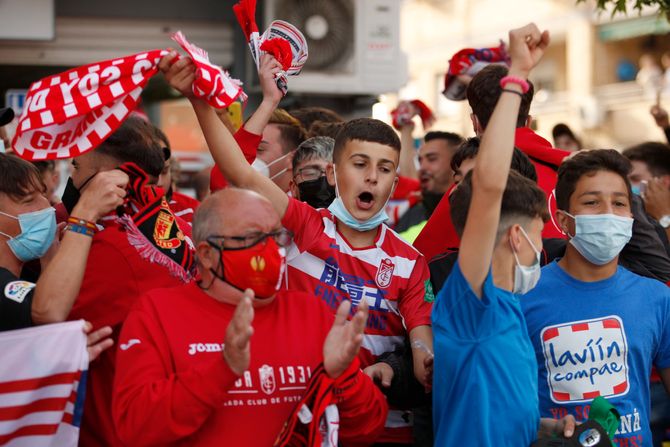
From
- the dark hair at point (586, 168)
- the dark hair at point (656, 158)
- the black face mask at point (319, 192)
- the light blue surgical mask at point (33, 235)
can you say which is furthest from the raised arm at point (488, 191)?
the dark hair at point (656, 158)

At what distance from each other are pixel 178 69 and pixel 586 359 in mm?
1843

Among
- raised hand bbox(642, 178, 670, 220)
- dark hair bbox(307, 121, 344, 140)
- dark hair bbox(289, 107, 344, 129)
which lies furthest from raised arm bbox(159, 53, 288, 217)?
raised hand bbox(642, 178, 670, 220)

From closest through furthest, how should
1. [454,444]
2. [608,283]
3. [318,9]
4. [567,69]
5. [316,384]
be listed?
[316,384] → [454,444] → [608,283] → [318,9] → [567,69]

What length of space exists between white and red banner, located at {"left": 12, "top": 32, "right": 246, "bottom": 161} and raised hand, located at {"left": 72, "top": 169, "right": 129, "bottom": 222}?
4.8 inches

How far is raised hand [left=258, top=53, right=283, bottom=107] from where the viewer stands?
387 cm

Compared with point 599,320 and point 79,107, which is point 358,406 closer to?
point 599,320

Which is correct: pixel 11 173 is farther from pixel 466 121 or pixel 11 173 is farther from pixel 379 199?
pixel 466 121

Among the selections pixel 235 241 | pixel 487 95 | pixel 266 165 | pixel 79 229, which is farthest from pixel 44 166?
pixel 235 241

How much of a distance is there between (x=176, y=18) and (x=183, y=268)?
7013mm

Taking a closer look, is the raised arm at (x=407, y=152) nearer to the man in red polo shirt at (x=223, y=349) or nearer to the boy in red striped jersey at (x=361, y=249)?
the boy in red striped jersey at (x=361, y=249)

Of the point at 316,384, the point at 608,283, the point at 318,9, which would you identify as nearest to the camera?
the point at 316,384

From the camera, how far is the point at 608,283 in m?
3.73

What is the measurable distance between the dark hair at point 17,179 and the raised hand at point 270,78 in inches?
37.8

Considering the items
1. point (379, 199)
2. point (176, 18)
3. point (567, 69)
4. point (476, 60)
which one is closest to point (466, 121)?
point (567, 69)
